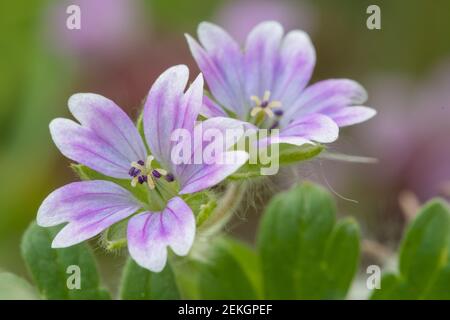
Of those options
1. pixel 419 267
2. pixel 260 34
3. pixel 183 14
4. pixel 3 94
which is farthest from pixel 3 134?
pixel 419 267

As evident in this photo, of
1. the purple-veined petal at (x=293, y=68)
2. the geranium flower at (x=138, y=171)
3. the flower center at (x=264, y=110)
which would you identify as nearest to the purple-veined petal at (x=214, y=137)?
the geranium flower at (x=138, y=171)

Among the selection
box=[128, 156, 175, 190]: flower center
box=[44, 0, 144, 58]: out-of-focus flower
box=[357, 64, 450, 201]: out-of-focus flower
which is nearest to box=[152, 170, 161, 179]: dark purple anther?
box=[128, 156, 175, 190]: flower center

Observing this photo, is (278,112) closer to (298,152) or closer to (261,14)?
(298,152)

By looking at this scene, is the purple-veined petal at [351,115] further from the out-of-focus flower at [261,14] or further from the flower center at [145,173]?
the out-of-focus flower at [261,14]

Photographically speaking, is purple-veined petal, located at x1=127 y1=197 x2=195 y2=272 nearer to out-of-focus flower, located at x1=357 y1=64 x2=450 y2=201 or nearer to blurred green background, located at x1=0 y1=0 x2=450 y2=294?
blurred green background, located at x1=0 y1=0 x2=450 y2=294

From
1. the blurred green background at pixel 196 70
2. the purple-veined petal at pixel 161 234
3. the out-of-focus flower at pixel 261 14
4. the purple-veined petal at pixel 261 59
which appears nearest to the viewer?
the purple-veined petal at pixel 161 234

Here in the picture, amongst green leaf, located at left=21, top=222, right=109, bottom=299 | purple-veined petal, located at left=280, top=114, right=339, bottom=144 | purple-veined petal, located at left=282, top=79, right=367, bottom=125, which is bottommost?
green leaf, located at left=21, top=222, right=109, bottom=299
